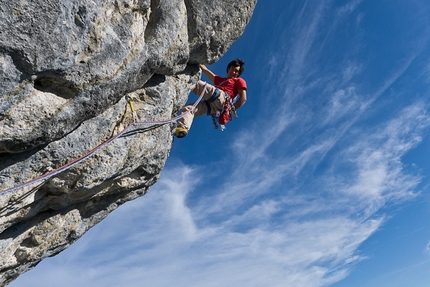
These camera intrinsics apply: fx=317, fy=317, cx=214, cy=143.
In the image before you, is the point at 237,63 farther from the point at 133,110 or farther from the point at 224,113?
the point at 133,110

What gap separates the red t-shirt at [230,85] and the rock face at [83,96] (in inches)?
44.6

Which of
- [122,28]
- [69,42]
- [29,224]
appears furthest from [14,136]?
[29,224]

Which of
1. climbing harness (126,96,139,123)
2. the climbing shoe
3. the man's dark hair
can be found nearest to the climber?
the man's dark hair

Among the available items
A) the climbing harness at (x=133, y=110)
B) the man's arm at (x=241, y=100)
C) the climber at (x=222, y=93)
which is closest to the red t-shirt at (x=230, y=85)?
the climber at (x=222, y=93)

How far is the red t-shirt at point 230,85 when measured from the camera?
929cm

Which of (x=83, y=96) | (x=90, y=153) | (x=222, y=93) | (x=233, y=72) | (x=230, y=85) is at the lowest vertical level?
(x=90, y=153)

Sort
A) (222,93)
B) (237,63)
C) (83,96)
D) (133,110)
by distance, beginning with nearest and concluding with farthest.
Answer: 1. (83,96)
2. (133,110)
3. (222,93)
4. (237,63)

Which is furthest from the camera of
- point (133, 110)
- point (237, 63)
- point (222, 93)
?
point (237, 63)

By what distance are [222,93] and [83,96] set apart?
4.68m

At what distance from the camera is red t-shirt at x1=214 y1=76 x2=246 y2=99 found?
9.29 m

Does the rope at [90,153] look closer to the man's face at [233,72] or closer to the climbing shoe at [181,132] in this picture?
the climbing shoe at [181,132]

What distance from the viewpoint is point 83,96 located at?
4969 millimetres

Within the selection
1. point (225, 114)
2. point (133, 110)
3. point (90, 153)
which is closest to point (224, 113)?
point (225, 114)

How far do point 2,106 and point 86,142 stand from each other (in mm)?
2013
